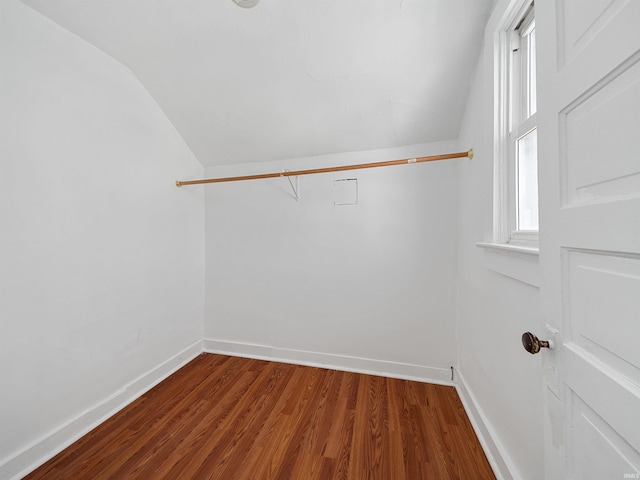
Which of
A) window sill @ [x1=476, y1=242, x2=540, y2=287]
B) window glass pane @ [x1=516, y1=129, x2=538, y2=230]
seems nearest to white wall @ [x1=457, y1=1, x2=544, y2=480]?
window sill @ [x1=476, y1=242, x2=540, y2=287]

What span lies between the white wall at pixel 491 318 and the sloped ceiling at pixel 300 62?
230 millimetres

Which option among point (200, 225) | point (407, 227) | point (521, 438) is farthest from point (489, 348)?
point (200, 225)

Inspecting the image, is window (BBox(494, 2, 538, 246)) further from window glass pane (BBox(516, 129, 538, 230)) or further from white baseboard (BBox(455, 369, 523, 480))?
white baseboard (BBox(455, 369, 523, 480))

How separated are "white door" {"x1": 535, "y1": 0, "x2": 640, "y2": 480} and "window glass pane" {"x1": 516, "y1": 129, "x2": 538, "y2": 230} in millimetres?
451

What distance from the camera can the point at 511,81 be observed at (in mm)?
1079

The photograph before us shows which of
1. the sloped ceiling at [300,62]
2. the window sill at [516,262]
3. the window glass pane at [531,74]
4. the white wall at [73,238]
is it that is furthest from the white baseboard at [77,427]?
the window glass pane at [531,74]

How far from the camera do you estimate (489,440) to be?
113 centimetres

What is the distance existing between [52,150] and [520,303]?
2462 millimetres

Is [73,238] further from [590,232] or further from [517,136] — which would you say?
[517,136]

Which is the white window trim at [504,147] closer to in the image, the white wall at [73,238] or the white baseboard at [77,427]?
the white wall at [73,238]

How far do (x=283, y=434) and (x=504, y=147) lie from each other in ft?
6.42

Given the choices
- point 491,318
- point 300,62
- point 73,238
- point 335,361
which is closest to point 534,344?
point 491,318

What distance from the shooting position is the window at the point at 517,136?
3.27ft

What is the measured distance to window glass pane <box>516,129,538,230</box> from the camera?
3.24 feet
